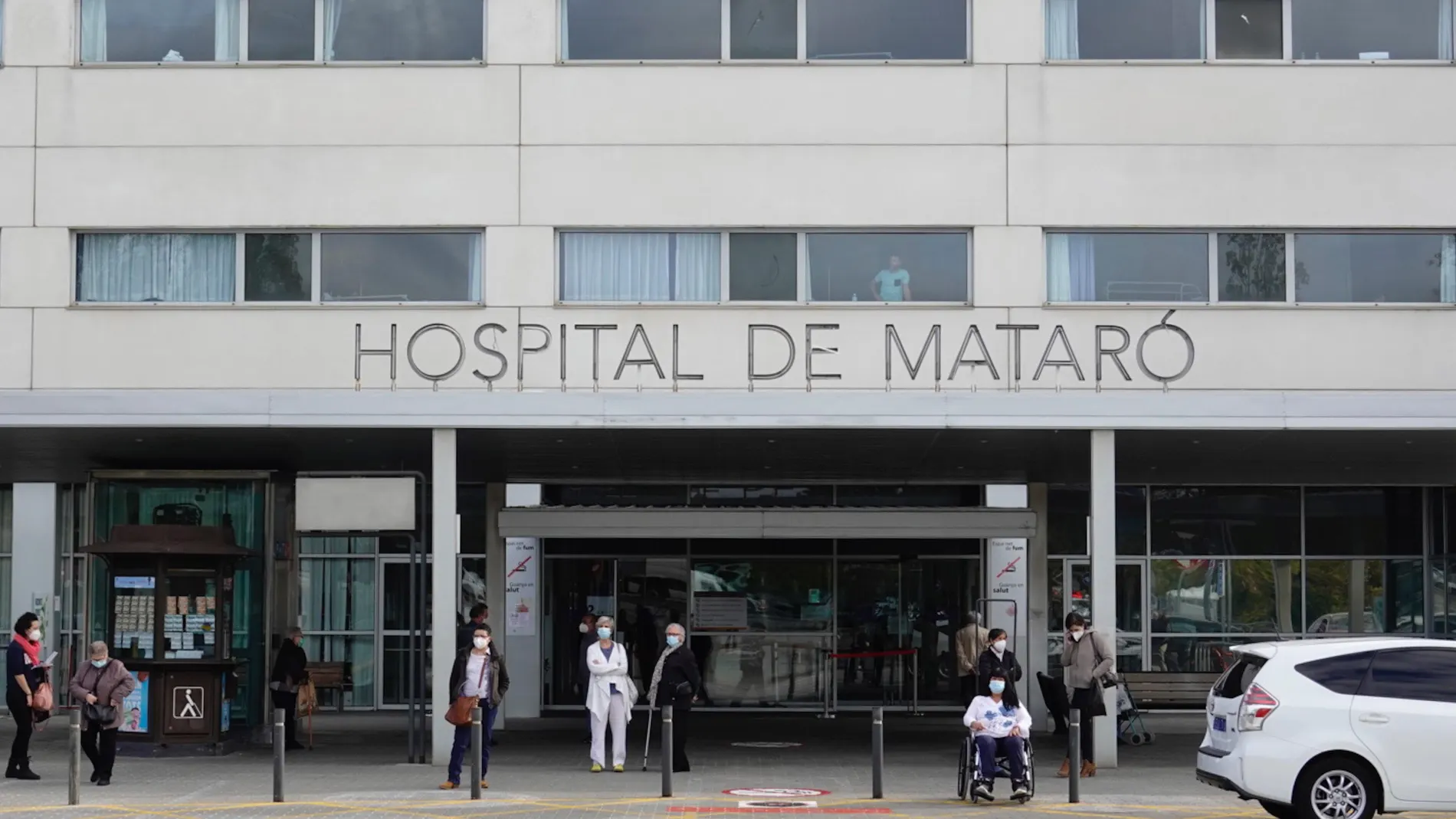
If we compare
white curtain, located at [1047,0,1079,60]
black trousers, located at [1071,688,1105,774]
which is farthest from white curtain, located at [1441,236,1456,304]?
black trousers, located at [1071,688,1105,774]

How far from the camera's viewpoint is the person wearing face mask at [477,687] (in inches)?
710

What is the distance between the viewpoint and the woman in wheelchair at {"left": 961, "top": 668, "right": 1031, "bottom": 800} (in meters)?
16.6

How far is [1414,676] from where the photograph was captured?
1473 centimetres

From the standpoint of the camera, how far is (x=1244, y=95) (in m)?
20.4

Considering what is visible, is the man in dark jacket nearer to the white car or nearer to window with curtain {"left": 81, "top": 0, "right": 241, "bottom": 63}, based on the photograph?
window with curtain {"left": 81, "top": 0, "right": 241, "bottom": 63}

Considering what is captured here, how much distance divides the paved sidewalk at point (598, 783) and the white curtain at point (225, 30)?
7.91 metres

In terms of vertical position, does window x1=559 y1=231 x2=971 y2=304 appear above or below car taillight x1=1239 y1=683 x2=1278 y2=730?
above

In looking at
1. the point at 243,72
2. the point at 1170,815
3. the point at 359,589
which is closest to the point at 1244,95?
the point at 1170,815

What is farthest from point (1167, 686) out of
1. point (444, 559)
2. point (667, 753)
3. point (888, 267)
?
point (444, 559)

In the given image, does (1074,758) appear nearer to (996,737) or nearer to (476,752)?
(996,737)

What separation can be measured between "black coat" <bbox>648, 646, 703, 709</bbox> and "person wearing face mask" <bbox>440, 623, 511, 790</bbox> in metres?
1.61

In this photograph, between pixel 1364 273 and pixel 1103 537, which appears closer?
pixel 1103 537

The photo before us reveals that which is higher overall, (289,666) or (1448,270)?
(1448,270)

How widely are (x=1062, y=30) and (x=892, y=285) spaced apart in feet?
11.6
